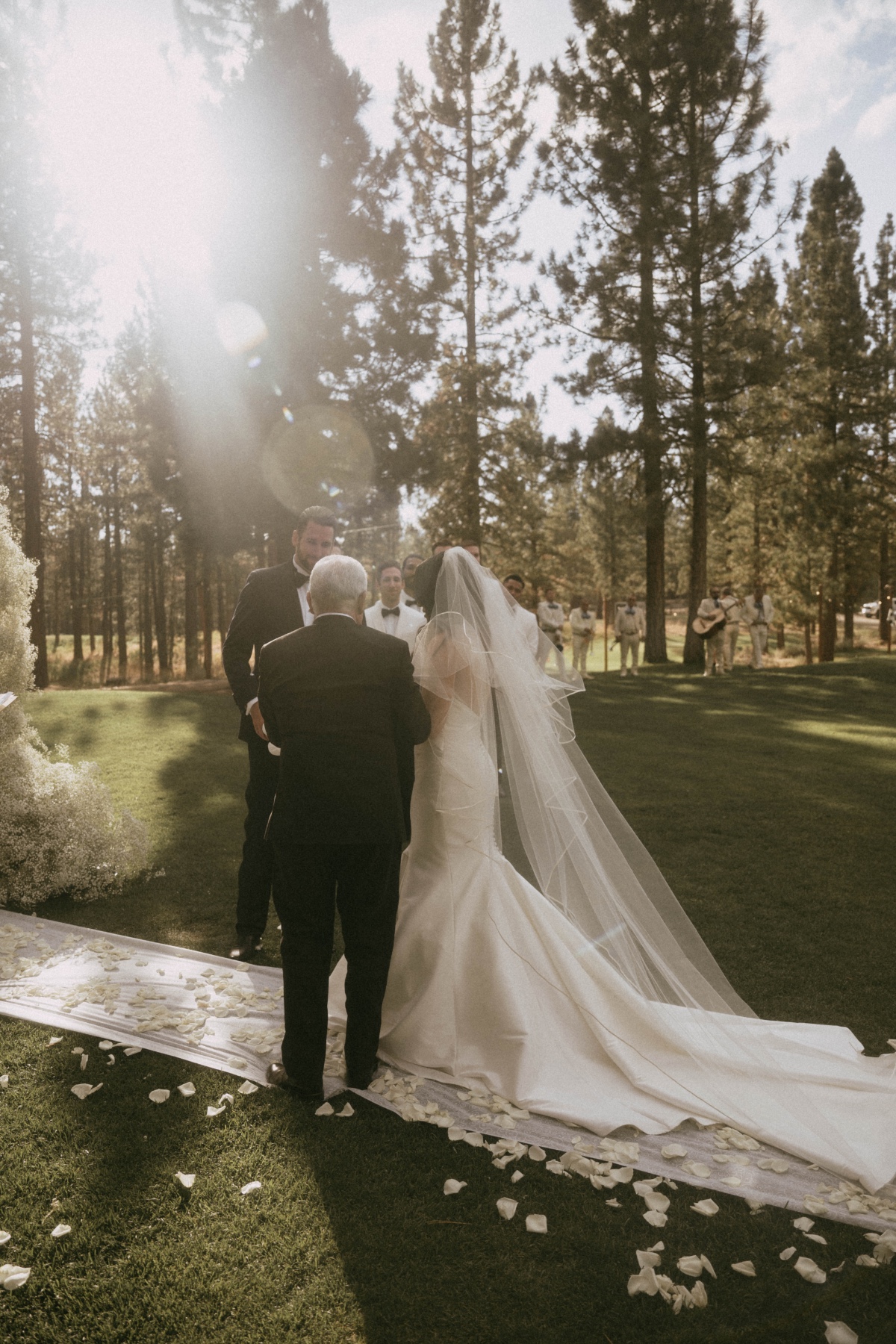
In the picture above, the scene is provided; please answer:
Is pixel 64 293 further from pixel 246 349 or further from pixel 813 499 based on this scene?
pixel 813 499

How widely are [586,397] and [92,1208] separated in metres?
20.8

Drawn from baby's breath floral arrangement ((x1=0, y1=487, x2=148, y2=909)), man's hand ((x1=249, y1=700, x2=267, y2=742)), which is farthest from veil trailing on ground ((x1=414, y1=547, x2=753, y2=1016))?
baby's breath floral arrangement ((x1=0, y1=487, x2=148, y2=909))

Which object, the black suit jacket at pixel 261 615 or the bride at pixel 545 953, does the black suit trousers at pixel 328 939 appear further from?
the black suit jacket at pixel 261 615

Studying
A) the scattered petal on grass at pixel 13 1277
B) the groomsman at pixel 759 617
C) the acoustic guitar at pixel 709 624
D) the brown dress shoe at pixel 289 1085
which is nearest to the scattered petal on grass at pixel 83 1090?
the brown dress shoe at pixel 289 1085

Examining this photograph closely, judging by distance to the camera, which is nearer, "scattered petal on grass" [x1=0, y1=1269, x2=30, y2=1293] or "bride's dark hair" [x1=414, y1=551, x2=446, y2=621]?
"scattered petal on grass" [x1=0, y1=1269, x2=30, y2=1293]

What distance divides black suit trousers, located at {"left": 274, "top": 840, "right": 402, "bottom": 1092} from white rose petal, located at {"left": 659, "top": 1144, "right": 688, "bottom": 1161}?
1.17 meters

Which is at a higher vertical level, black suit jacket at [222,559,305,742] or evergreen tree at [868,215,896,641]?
evergreen tree at [868,215,896,641]

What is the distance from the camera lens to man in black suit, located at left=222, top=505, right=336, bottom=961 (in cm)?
491

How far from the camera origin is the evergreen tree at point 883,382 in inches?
1097

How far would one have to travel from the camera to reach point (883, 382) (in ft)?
91.8

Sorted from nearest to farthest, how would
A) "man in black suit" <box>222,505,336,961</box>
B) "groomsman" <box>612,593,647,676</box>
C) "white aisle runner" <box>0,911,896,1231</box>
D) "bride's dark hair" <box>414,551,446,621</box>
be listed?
1. "white aisle runner" <box>0,911,896,1231</box>
2. "bride's dark hair" <box>414,551,446,621</box>
3. "man in black suit" <box>222,505,336,961</box>
4. "groomsman" <box>612,593,647,676</box>

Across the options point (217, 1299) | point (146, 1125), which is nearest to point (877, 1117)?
point (217, 1299)

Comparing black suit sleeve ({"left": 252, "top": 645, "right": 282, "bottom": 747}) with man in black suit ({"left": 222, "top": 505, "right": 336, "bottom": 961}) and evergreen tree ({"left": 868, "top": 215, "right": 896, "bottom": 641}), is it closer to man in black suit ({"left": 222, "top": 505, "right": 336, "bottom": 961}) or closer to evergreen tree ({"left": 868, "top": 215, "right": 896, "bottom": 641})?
man in black suit ({"left": 222, "top": 505, "right": 336, "bottom": 961})

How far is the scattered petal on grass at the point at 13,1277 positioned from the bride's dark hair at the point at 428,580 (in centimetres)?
270
